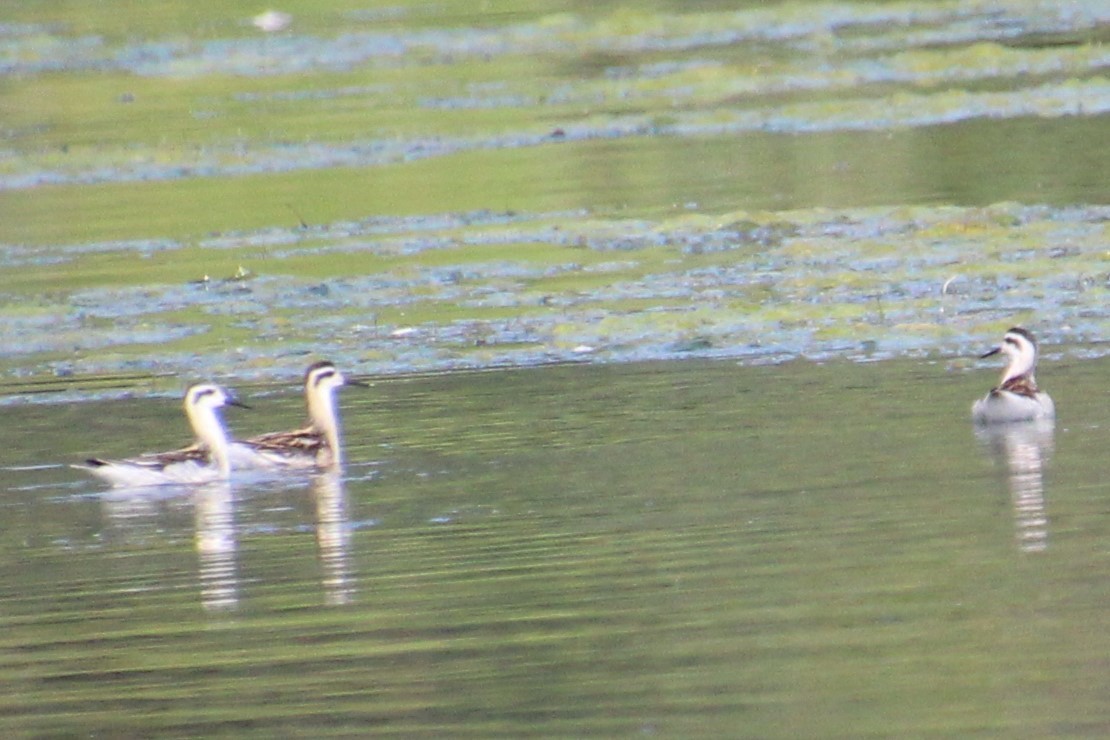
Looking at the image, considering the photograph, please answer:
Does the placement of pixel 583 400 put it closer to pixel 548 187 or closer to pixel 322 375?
pixel 322 375

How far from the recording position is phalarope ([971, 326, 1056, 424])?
39.2 feet

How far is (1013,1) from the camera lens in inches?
1451

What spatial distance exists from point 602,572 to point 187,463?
3.78m

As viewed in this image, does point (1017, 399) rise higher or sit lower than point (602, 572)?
higher

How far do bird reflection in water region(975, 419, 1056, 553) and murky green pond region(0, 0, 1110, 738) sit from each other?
4 centimetres

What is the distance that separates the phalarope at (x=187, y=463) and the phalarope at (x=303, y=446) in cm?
11

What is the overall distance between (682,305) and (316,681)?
845 cm

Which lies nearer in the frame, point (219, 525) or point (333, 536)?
point (333, 536)

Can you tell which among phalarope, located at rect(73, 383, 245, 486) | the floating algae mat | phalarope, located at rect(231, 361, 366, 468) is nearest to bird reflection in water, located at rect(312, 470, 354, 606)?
phalarope, located at rect(231, 361, 366, 468)

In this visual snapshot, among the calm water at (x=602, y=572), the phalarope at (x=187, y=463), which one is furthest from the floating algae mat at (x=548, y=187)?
the phalarope at (x=187, y=463)

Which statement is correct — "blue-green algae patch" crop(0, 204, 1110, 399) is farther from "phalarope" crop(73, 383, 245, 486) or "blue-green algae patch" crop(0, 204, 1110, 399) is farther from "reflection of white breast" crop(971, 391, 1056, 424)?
"phalarope" crop(73, 383, 245, 486)

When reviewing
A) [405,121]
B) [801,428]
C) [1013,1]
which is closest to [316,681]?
[801,428]

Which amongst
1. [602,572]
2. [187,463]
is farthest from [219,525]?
[602,572]

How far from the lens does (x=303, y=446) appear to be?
12.7 meters
